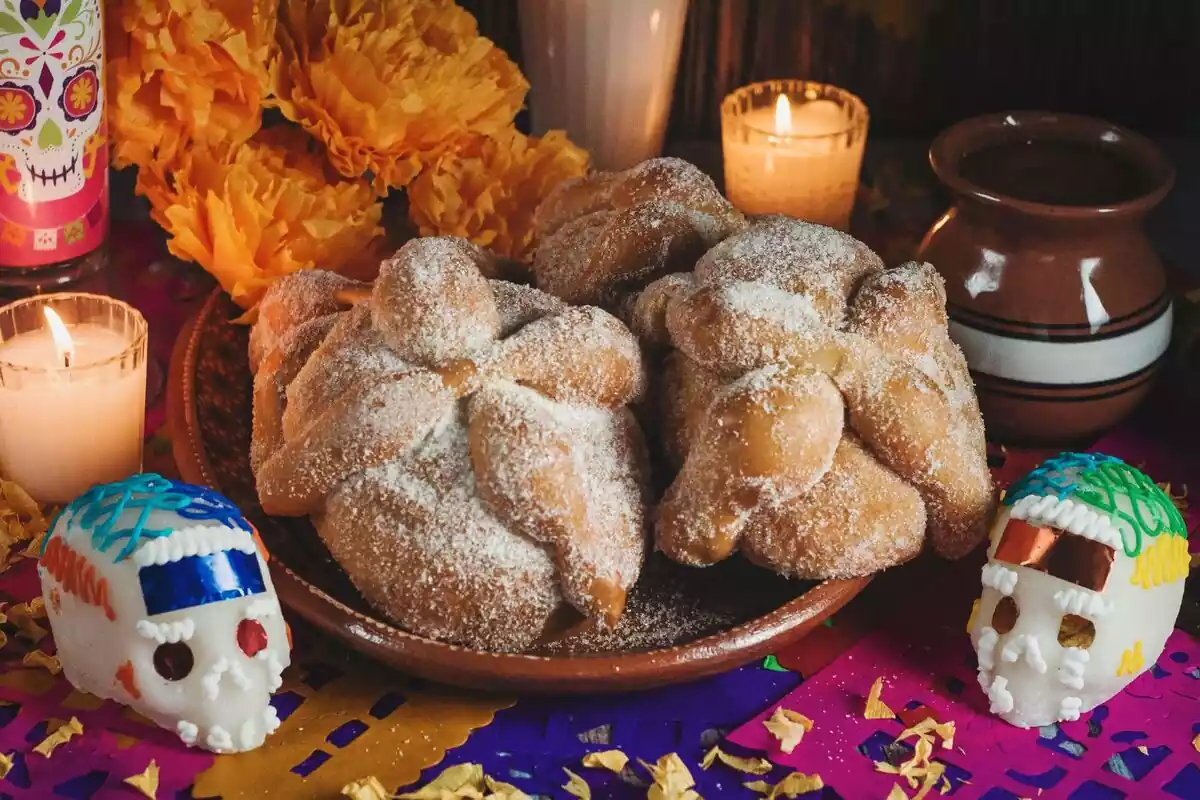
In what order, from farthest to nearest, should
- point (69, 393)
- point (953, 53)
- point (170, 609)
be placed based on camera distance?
point (953, 53) → point (69, 393) → point (170, 609)

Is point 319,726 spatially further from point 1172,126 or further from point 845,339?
point 1172,126

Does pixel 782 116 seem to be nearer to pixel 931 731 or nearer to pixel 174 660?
pixel 931 731

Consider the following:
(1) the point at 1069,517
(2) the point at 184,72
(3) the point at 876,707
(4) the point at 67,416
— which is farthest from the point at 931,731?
(2) the point at 184,72

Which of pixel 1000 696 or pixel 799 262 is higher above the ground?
pixel 799 262

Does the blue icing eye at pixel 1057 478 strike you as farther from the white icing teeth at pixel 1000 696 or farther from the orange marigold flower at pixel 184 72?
the orange marigold flower at pixel 184 72

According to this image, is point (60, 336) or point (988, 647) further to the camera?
point (60, 336)

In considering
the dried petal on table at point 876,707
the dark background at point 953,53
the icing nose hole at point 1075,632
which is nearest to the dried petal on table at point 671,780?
the dried petal on table at point 876,707

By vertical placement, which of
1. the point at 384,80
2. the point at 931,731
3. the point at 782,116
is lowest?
the point at 931,731
